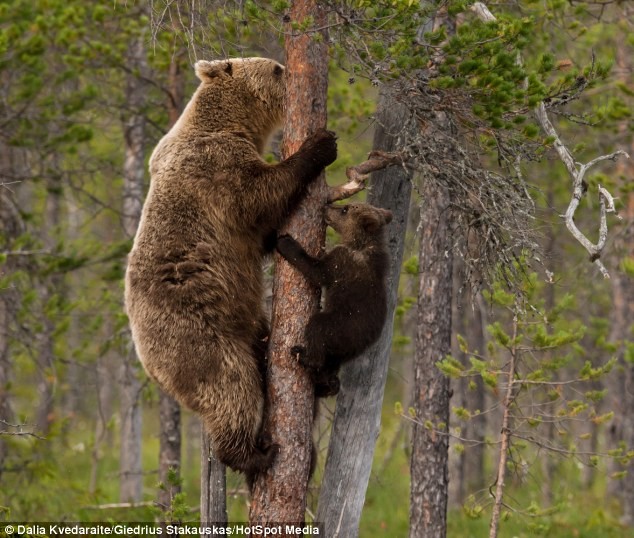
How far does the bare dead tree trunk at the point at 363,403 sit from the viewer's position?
246 inches

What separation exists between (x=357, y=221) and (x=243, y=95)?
4.56 ft

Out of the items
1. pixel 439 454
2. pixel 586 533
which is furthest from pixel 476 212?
pixel 586 533

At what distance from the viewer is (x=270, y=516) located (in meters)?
5.14

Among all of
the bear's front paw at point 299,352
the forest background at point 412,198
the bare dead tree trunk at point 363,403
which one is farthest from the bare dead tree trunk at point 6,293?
the bear's front paw at point 299,352

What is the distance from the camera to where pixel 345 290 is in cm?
555

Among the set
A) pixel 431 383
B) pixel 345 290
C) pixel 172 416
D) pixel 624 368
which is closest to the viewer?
pixel 345 290

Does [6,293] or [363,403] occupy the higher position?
[363,403]

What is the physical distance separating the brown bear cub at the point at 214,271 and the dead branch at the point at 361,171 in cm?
24

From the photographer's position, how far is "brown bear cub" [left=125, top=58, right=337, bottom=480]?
5.38 m

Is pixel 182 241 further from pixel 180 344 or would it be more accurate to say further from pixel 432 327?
pixel 432 327

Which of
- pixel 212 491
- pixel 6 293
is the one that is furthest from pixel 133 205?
pixel 212 491

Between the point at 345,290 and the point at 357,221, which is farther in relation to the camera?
the point at 357,221

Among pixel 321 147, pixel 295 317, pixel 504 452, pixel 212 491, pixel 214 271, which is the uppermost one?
pixel 321 147

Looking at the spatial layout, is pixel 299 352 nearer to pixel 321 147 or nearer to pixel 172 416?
pixel 321 147
